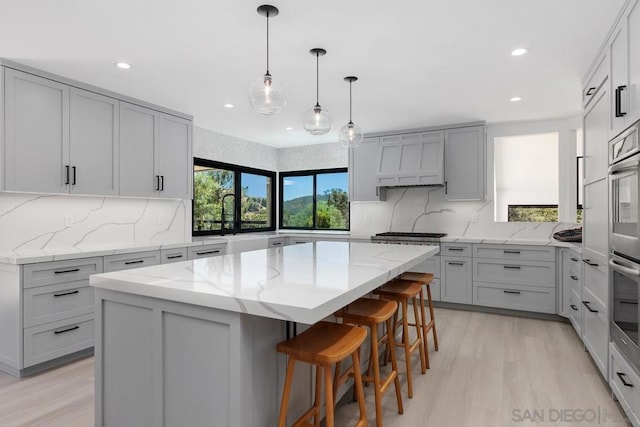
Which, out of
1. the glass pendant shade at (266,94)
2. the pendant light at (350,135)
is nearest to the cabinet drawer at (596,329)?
the pendant light at (350,135)

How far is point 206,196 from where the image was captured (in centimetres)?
530

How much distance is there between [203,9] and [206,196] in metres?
3.39

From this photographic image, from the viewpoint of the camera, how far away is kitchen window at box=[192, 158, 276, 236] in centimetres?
520

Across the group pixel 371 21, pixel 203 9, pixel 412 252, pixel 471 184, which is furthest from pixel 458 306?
pixel 203 9

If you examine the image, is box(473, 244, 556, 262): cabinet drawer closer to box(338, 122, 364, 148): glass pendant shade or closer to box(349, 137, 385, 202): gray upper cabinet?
box(349, 137, 385, 202): gray upper cabinet

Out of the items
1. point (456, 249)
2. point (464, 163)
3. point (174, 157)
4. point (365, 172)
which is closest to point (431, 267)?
point (456, 249)

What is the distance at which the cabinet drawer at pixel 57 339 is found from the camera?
2.78 metres

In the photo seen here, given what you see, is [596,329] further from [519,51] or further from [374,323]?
[519,51]

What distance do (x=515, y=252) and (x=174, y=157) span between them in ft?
13.4

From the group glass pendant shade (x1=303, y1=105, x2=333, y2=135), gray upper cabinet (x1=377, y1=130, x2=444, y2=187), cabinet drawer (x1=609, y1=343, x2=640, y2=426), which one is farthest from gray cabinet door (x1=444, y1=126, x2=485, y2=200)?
glass pendant shade (x1=303, y1=105, x2=333, y2=135)

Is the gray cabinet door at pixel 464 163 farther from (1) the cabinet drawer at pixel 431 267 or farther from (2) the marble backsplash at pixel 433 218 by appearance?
(1) the cabinet drawer at pixel 431 267

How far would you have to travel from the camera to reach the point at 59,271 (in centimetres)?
295

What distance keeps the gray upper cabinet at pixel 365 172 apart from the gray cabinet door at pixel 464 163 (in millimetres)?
957

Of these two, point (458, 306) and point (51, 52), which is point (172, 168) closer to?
point (51, 52)
